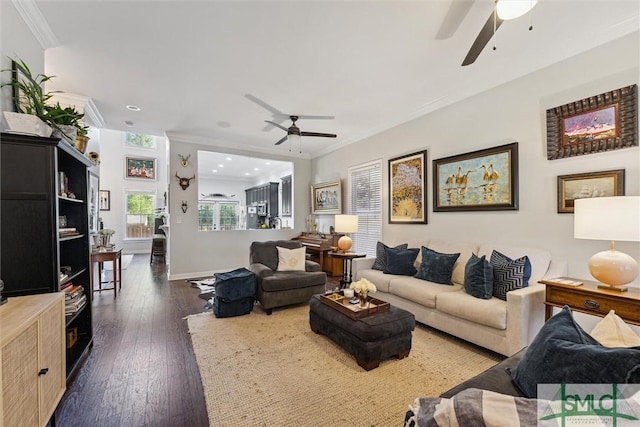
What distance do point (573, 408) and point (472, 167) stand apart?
319 cm

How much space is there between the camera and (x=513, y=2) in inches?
65.1

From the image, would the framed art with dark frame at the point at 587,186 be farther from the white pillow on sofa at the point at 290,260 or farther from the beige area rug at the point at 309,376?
the white pillow on sofa at the point at 290,260

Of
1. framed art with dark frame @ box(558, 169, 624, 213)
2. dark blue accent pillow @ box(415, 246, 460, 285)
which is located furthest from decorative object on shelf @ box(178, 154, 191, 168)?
framed art with dark frame @ box(558, 169, 624, 213)

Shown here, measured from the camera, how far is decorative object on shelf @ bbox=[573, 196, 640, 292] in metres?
1.83

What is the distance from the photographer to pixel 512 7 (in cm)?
167

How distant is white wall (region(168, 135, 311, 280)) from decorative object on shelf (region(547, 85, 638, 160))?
17.4 feet

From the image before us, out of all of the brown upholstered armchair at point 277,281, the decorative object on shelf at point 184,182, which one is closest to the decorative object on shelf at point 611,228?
the brown upholstered armchair at point 277,281

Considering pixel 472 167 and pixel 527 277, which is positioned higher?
pixel 472 167

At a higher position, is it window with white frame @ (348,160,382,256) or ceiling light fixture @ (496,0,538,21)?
ceiling light fixture @ (496,0,538,21)

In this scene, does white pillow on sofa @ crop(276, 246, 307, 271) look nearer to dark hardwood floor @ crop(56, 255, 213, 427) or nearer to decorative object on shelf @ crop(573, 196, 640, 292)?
dark hardwood floor @ crop(56, 255, 213, 427)

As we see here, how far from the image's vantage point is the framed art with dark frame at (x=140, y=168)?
9320 millimetres

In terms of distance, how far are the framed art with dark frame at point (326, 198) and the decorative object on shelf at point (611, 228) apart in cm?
414

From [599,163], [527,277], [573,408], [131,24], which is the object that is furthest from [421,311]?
[131,24]

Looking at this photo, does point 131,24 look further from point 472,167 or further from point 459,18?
point 472,167
